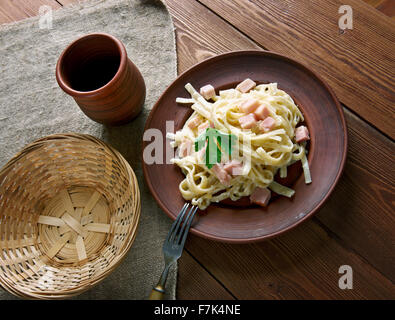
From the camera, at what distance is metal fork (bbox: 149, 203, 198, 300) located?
3.97 ft

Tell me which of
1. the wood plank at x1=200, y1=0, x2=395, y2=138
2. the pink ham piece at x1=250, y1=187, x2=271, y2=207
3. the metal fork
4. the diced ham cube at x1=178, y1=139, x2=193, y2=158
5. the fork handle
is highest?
the wood plank at x1=200, y1=0, x2=395, y2=138

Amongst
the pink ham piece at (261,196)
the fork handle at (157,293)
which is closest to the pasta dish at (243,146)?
the pink ham piece at (261,196)

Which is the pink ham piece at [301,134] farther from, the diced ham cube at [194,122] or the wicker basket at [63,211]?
the wicker basket at [63,211]

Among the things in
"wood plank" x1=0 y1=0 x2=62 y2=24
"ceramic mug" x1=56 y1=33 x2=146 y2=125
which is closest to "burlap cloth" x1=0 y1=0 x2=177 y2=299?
"wood plank" x1=0 y1=0 x2=62 y2=24

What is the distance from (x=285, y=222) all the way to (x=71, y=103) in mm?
963

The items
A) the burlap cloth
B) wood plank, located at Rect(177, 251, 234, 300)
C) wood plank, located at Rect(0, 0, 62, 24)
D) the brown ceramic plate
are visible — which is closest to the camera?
the brown ceramic plate

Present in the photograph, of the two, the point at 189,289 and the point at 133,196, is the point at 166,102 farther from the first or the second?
the point at 189,289

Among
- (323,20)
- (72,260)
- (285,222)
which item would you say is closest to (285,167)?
(285,222)

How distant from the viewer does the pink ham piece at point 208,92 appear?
133 cm

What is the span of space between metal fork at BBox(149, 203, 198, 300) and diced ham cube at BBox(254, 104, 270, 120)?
0.36 m

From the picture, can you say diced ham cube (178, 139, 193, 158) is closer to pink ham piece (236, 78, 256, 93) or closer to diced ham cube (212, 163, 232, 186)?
diced ham cube (212, 163, 232, 186)

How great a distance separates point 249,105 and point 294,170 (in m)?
0.26

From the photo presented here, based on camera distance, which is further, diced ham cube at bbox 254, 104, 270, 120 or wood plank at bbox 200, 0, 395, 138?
wood plank at bbox 200, 0, 395, 138

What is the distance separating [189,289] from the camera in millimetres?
1295
